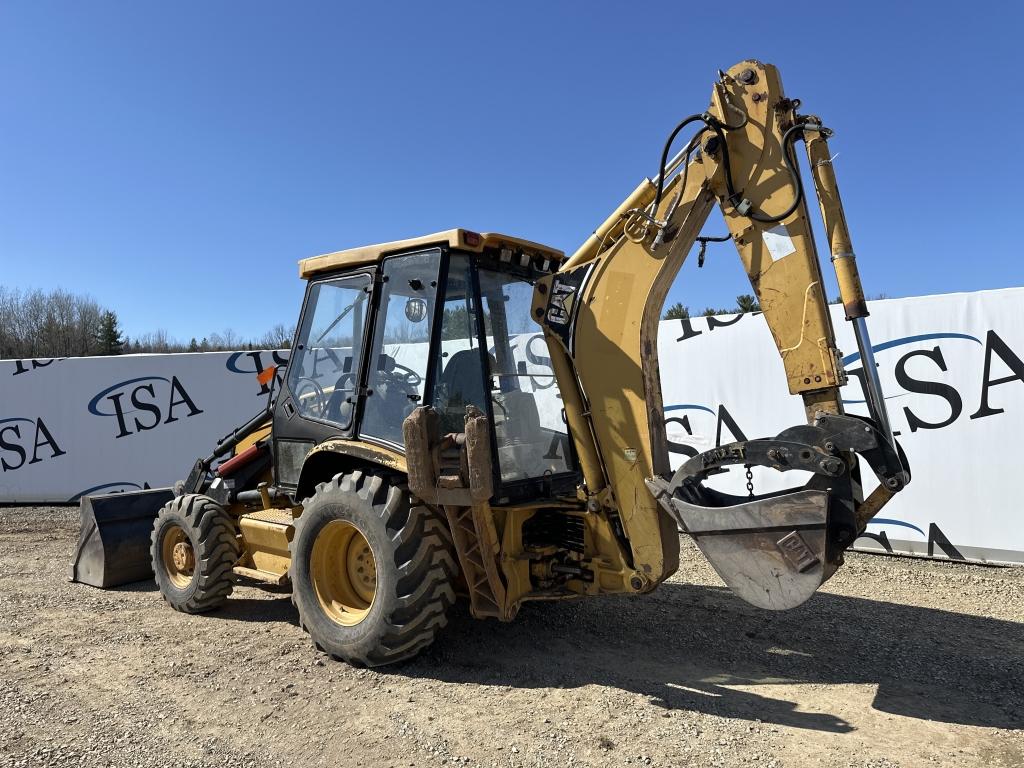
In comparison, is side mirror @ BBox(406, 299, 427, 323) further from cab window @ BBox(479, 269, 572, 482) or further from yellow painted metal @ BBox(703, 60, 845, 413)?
yellow painted metal @ BBox(703, 60, 845, 413)

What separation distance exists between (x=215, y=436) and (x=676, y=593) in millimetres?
7761

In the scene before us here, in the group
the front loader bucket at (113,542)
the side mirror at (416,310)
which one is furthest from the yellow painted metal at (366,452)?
the front loader bucket at (113,542)

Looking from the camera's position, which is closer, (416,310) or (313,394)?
(416,310)

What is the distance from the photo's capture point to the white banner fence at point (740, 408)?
7.03 m

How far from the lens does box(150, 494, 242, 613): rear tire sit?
543 centimetres

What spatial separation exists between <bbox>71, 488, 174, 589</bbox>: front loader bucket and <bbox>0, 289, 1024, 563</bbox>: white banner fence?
416 cm

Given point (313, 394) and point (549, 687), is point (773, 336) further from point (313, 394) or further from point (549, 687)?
point (313, 394)

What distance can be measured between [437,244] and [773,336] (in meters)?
2.00

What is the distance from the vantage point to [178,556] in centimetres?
570

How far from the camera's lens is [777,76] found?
3.69 m

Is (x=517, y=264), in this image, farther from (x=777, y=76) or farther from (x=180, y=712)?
(x=180, y=712)

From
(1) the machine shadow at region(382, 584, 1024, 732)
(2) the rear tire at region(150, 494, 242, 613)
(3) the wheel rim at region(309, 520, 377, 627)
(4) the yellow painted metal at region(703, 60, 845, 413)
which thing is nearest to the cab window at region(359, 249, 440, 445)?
(3) the wheel rim at region(309, 520, 377, 627)

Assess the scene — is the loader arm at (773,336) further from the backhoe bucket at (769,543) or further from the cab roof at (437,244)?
the cab roof at (437,244)

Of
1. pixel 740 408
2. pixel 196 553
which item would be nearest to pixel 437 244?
pixel 196 553
